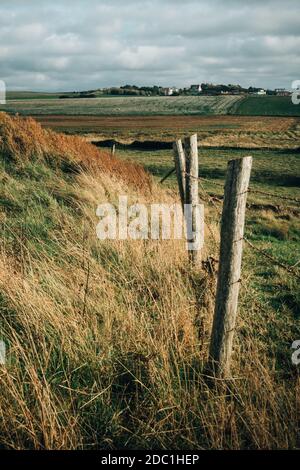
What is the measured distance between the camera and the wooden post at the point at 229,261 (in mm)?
2590

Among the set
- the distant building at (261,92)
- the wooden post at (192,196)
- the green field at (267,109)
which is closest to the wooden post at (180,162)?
the wooden post at (192,196)

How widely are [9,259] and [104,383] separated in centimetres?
186

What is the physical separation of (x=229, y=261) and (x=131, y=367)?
1.02 metres

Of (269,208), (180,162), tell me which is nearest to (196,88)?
(269,208)

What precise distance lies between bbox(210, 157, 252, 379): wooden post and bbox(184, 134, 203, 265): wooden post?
1805 millimetres

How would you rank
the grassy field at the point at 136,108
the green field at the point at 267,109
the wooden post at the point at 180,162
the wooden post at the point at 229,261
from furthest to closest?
the grassy field at the point at 136,108
the green field at the point at 267,109
the wooden post at the point at 180,162
the wooden post at the point at 229,261

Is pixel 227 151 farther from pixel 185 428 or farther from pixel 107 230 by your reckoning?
pixel 185 428

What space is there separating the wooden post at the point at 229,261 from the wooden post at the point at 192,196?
1805 mm

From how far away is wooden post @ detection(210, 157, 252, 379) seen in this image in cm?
259

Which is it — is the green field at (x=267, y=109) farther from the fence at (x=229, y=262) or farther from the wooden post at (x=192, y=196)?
the fence at (x=229, y=262)

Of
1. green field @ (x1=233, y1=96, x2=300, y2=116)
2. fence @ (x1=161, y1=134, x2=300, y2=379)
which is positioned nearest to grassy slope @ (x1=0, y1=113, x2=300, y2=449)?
fence @ (x1=161, y1=134, x2=300, y2=379)

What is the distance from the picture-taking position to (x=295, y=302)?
4.79m

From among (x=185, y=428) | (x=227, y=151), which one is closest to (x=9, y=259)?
(x=185, y=428)

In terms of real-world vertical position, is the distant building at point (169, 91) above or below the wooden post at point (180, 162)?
above
